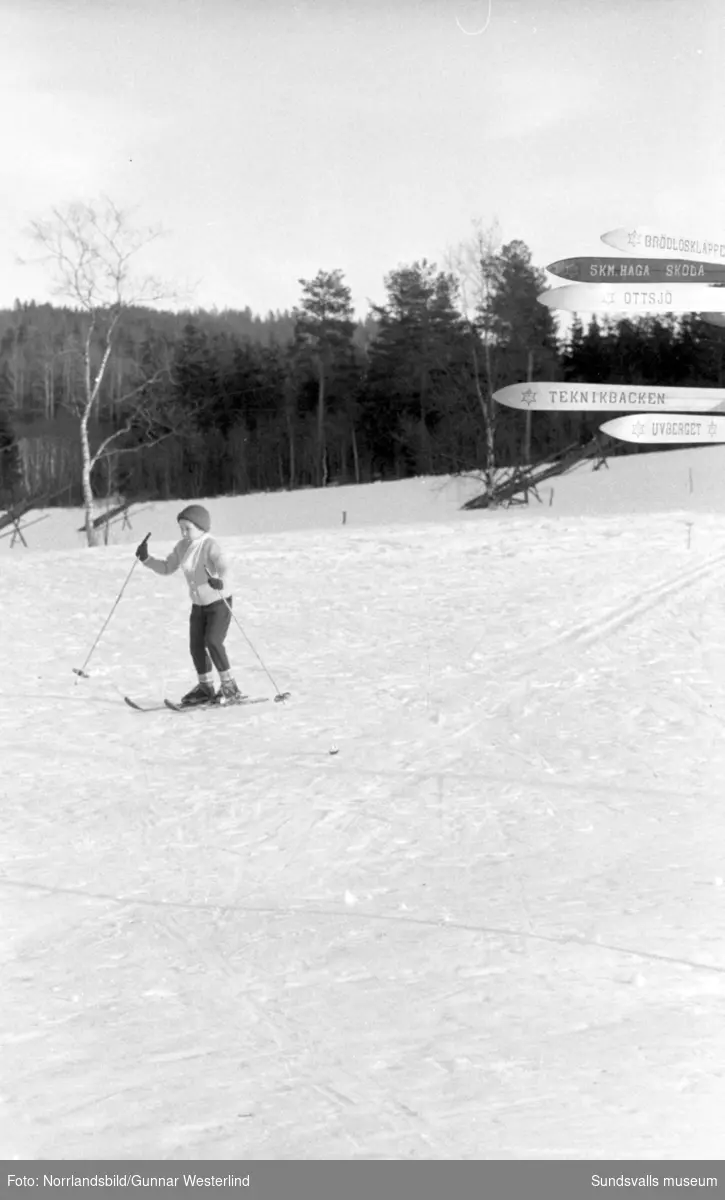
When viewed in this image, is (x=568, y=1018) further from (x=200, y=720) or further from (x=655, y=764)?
(x=200, y=720)

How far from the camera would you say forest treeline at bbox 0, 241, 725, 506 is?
19.3ft

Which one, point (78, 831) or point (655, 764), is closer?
point (78, 831)

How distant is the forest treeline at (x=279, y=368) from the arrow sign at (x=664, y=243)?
875mm

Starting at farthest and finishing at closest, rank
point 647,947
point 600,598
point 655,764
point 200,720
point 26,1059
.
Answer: point 600,598, point 200,720, point 655,764, point 647,947, point 26,1059

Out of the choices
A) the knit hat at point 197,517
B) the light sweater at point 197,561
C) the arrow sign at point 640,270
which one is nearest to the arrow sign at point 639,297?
the arrow sign at point 640,270

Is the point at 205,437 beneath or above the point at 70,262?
beneath

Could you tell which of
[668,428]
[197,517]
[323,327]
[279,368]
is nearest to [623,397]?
[668,428]

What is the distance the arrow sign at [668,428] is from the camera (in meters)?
3.56

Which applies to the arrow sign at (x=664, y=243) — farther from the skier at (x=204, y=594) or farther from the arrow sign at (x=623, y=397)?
the skier at (x=204, y=594)

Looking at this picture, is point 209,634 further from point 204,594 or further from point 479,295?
point 479,295

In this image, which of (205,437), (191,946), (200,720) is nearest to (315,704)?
(200,720)

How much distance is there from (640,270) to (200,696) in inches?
163

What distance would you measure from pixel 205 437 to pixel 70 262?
2.31 meters

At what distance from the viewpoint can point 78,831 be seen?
460 cm
